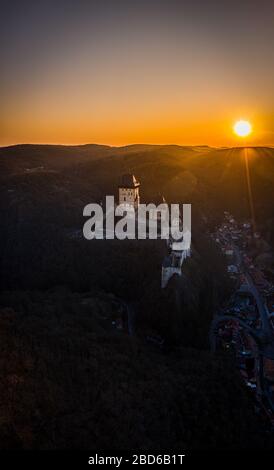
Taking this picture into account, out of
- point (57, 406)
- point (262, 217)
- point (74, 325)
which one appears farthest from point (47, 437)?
point (262, 217)

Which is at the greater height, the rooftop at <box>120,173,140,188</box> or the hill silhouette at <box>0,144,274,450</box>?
the rooftop at <box>120,173,140,188</box>

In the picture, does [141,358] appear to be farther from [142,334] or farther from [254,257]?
[254,257]

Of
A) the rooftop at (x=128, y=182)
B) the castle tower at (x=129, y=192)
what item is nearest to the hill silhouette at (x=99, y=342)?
the castle tower at (x=129, y=192)

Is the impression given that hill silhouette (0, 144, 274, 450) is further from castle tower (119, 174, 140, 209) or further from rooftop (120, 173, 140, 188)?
rooftop (120, 173, 140, 188)

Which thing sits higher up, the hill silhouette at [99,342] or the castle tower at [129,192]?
the castle tower at [129,192]

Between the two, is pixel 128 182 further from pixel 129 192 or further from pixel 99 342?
pixel 99 342

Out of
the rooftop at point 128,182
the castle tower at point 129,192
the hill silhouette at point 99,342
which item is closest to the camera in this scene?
the hill silhouette at point 99,342

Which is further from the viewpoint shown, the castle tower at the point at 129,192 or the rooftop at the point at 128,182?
the rooftop at the point at 128,182

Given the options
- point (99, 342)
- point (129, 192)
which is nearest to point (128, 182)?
point (129, 192)

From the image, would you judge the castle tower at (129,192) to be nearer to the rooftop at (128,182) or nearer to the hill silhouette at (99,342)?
the rooftop at (128,182)

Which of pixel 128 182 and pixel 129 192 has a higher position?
pixel 128 182

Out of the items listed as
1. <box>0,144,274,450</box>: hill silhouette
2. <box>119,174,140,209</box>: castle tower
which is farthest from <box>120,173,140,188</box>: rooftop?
<box>0,144,274,450</box>: hill silhouette
